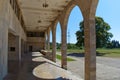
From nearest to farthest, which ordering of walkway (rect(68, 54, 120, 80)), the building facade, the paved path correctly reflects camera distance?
the building facade < the paved path < walkway (rect(68, 54, 120, 80))


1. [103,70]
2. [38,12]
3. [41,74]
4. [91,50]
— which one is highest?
[38,12]

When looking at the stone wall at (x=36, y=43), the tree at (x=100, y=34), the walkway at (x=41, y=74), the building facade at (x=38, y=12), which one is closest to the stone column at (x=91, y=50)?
the building facade at (x=38, y=12)

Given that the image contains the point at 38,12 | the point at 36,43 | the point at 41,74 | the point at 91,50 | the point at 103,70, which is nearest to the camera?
the point at 91,50

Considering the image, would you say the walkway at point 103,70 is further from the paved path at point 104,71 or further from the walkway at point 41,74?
the walkway at point 41,74

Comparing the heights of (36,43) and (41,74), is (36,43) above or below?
above

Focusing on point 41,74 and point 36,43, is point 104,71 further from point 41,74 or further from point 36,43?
point 36,43

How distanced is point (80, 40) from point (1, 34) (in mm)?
38135

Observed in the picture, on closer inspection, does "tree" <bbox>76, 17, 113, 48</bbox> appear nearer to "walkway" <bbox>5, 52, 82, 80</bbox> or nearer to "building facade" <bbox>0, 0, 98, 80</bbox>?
"building facade" <bbox>0, 0, 98, 80</bbox>

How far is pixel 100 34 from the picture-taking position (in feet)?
139

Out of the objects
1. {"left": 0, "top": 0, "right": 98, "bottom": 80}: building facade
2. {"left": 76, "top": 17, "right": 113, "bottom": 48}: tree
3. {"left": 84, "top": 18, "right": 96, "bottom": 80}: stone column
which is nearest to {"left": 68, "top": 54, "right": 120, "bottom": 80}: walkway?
{"left": 0, "top": 0, "right": 98, "bottom": 80}: building facade

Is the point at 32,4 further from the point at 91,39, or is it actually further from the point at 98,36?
the point at 98,36

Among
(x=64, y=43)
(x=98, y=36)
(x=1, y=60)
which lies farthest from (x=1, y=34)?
(x=98, y=36)

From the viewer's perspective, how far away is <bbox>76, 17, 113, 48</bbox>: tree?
42072 mm

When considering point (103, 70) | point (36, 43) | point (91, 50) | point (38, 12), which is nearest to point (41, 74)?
point (91, 50)
